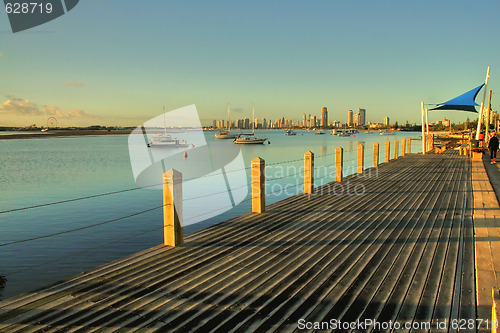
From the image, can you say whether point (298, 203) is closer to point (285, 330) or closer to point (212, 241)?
point (212, 241)

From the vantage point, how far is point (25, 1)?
9.34 m

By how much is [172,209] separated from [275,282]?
2.14 m

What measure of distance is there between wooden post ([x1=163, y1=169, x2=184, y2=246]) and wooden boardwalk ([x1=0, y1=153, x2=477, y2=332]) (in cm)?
19

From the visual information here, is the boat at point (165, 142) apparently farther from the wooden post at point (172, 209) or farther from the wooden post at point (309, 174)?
the wooden post at point (172, 209)

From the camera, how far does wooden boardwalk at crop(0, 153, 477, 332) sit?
126 inches

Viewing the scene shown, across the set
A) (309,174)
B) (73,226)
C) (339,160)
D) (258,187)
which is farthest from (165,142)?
(258,187)

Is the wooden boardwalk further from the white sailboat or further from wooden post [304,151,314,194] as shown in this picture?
the white sailboat

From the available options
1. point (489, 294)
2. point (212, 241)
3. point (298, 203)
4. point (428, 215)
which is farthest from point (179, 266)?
point (428, 215)

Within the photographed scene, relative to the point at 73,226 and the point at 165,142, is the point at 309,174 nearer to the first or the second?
the point at 73,226

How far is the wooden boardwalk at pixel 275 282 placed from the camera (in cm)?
321

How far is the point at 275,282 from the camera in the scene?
3.99 meters

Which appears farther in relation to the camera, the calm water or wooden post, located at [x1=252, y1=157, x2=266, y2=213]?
the calm water

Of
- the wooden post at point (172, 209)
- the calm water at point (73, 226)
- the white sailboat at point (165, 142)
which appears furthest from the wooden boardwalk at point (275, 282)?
the white sailboat at point (165, 142)

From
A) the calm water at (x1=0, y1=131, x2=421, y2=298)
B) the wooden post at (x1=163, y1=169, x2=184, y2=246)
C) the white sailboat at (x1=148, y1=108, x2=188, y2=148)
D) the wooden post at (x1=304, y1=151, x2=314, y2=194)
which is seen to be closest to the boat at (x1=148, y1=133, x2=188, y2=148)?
the white sailboat at (x1=148, y1=108, x2=188, y2=148)
